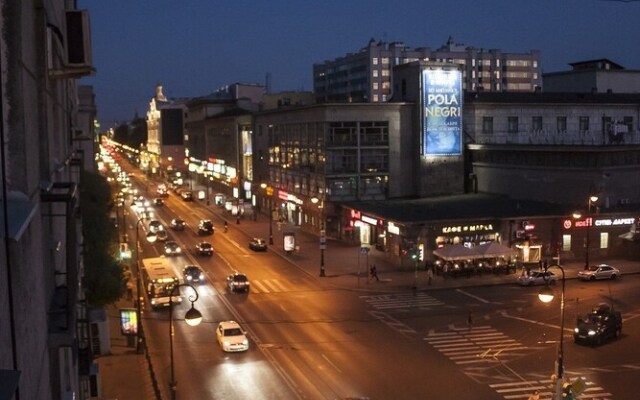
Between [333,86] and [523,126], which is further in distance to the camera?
[333,86]

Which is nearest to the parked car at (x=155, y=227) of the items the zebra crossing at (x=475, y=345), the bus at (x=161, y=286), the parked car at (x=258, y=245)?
the parked car at (x=258, y=245)

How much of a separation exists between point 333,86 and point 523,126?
110m

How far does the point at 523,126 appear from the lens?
2721 inches

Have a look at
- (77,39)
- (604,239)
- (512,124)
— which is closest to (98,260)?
(77,39)

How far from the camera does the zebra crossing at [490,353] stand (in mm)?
24188

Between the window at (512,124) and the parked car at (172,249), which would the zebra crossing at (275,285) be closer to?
the parked car at (172,249)

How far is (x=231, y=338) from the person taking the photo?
97.1ft

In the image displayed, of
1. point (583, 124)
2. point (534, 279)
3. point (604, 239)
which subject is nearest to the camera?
point (534, 279)

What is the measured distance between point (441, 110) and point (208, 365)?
4041 cm

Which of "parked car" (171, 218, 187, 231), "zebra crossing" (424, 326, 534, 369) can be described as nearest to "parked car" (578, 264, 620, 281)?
"zebra crossing" (424, 326, 534, 369)

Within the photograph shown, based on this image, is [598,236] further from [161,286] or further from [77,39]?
[77,39]

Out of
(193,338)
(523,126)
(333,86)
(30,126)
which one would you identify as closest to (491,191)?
(523,126)

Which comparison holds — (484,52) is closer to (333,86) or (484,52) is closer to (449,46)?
(449,46)

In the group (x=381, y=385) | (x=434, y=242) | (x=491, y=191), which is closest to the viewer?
(x=381, y=385)
